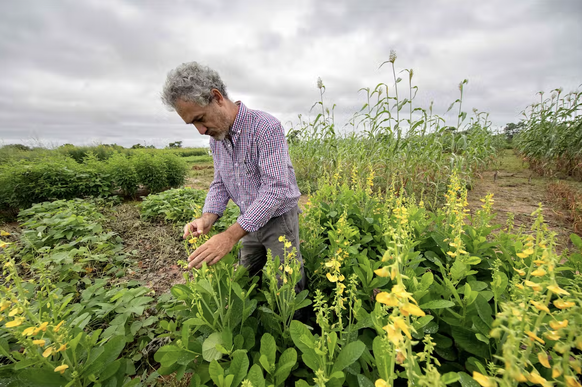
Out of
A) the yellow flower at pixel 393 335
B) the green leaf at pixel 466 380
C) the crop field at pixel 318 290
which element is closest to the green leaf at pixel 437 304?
the crop field at pixel 318 290

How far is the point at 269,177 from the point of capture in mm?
1818

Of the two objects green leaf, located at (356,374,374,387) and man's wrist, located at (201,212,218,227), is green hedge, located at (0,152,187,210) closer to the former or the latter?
man's wrist, located at (201,212,218,227)

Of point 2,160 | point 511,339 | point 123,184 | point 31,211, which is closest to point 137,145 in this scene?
point 2,160

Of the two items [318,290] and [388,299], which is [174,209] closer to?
[318,290]

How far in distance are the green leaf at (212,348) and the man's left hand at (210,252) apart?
38cm

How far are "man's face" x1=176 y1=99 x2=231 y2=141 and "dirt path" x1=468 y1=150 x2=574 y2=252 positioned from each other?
3149 millimetres

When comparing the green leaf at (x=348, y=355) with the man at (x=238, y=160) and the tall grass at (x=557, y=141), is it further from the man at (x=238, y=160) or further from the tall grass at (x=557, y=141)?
the tall grass at (x=557, y=141)

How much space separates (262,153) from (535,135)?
33.2 ft

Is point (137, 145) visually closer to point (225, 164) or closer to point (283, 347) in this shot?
point (225, 164)

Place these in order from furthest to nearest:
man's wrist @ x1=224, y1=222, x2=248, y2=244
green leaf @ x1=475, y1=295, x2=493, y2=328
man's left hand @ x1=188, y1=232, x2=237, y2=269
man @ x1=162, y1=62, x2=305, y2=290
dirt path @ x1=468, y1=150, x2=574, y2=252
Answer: dirt path @ x1=468, y1=150, x2=574, y2=252, man @ x1=162, y1=62, x2=305, y2=290, man's wrist @ x1=224, y1=222, x2=248, y2=244, man's left hand @ x1=188, y1=232, x2=237, y2=269, green leaf @ x1=475, y1=295, x2=493, y2=328

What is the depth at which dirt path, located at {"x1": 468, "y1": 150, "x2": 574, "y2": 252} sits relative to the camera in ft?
12.1

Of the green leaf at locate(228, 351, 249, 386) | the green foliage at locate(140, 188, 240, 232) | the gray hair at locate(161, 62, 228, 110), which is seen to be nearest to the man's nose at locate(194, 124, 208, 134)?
the gray hair at locate(161, 62, 228, 110)

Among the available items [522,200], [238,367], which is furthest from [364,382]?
[522,200]

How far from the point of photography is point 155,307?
2.51 m
